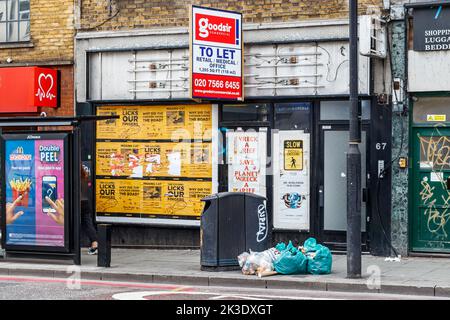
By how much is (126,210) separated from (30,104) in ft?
9.86

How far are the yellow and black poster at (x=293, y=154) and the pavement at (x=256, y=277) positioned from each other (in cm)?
185

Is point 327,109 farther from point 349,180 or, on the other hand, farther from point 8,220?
point 8,220

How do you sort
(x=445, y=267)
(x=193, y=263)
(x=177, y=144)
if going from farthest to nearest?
(x=177, y=144)
(x=193, y=263)
(x=445, y=267)

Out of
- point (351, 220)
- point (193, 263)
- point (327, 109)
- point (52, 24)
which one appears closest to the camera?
point (351, 220)

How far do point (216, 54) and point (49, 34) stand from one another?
455cm

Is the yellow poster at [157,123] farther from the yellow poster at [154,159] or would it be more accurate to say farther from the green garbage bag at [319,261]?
the green garbage bag at [319,261]

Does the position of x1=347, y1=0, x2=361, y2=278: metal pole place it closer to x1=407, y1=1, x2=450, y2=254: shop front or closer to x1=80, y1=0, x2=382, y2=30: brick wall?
x1=407, y1=1, x2=450, y2=254: shop front

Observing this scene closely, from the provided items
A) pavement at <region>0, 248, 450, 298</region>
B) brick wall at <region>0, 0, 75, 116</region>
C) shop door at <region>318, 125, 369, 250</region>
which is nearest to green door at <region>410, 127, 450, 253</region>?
pavement at <region>0, 248, 450, 298</region>

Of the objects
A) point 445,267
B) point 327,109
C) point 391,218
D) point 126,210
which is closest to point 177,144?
point 126,210

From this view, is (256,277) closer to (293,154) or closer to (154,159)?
(293,154)

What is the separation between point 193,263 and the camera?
650 inches

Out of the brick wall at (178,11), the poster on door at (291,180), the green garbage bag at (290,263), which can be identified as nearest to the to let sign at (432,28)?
the brick wall at (178,11)

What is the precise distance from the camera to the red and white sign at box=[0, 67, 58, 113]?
65.0 feet

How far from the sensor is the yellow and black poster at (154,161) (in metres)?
18.8
